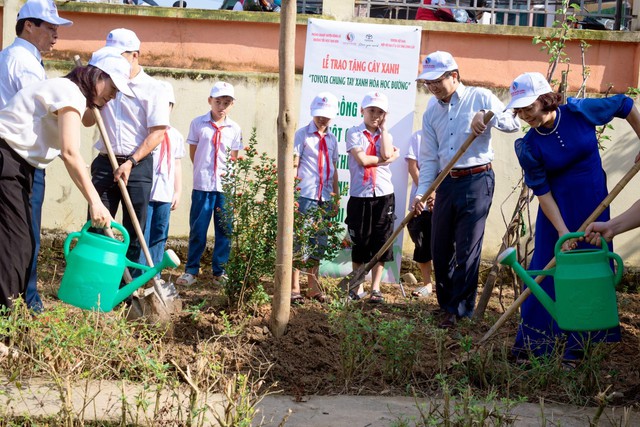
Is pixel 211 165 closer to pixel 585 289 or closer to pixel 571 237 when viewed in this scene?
pixel 571 237

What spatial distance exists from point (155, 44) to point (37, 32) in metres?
3.28

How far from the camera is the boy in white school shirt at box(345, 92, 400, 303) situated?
7.41 m

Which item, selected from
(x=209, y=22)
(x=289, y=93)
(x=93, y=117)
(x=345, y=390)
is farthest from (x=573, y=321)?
(x=209, y=22)

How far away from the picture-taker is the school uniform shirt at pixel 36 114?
4535 millimetres

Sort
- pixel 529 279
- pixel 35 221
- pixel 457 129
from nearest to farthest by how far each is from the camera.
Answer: pixel 529 279 < pixel 35 221 < pixel 457 129

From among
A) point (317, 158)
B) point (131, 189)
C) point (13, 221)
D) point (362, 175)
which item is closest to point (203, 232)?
point (317, 158)

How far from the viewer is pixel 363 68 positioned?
→ 8312mm

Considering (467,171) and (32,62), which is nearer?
(32,62)

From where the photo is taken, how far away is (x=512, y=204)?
8.52m

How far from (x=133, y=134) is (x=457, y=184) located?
87.6 inches

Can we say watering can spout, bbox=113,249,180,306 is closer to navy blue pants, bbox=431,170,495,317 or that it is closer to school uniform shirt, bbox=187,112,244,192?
navy blue pants, bbox=431,170,495,317

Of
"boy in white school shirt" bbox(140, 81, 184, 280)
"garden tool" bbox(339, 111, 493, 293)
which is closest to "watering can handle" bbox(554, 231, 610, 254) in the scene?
"garden tool" bbox(339, 111, 493, 293)

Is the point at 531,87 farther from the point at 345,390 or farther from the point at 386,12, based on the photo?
the point at 386,12

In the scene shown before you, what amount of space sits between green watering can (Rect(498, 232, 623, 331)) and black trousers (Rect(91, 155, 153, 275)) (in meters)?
2.94
